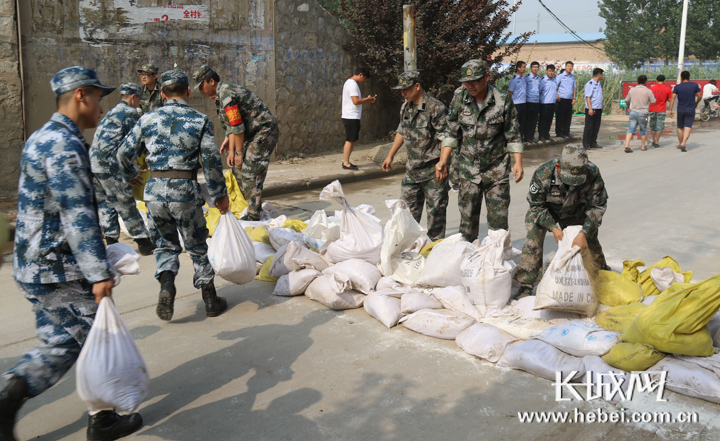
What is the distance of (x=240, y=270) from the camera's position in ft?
15.0

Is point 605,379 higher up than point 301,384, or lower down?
higher up

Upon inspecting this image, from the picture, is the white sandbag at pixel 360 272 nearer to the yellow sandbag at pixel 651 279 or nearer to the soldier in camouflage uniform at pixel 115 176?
the yellow sandbag at pixel 651 279

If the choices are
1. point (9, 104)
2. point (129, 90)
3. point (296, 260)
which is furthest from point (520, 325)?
point (9, 104)

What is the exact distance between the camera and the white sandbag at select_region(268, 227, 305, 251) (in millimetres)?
5738

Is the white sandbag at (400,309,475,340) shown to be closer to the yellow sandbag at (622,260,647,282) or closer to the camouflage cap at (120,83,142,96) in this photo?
the yellow sandbag at (622,260,647,282)

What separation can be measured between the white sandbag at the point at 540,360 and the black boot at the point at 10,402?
2.57 meters

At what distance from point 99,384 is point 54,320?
0.39 metres

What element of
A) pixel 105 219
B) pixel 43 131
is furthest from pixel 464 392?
pixel 105 219

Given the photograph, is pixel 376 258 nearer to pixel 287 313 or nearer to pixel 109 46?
pixel 287 313

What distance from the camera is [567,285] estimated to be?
3961 millimetres

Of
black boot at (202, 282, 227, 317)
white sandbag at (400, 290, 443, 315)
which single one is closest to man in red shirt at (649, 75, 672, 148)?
white sandbag at (400, 290, 443, 315)

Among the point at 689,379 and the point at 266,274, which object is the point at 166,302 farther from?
the point at 689,379

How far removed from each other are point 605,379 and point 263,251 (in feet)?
10.9

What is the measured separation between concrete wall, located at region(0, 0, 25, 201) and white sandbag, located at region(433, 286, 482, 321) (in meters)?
6.49
